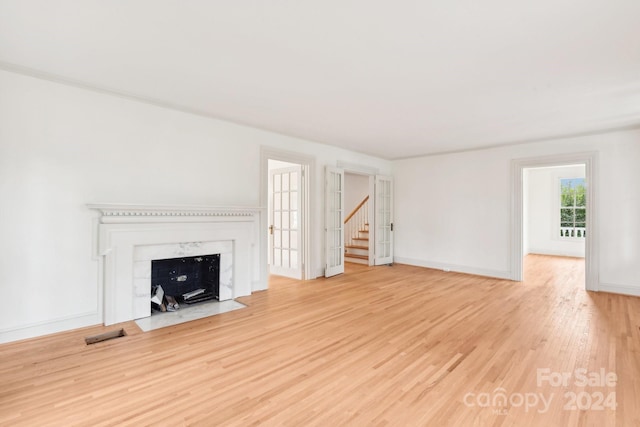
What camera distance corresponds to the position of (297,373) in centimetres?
239

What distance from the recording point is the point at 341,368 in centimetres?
247

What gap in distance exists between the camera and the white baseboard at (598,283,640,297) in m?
4.72

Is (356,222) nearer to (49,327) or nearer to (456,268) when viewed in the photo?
(456,268)

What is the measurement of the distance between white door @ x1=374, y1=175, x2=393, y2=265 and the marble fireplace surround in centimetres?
368

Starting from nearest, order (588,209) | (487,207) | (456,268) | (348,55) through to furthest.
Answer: (348,55)
(588,209)
(487,207)
(456,268)

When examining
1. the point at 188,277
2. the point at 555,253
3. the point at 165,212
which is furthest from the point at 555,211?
the point at 165,212

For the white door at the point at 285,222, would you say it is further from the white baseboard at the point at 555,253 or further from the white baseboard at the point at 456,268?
the white baseboard at the point at 555,253

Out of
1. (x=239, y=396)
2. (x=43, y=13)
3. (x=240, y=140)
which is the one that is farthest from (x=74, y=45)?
(x=239, y=396)

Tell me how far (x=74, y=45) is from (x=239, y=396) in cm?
307

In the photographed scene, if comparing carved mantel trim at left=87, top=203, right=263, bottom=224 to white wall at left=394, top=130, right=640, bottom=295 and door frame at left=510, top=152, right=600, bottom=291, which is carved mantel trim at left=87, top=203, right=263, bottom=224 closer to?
white wall at left=394, top=130, right=640, bottom=295

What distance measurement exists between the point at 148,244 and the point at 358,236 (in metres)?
5.85

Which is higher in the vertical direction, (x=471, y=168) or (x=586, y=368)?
(x=471, y=168)

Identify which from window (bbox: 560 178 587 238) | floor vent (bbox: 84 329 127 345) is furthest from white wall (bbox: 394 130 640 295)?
floor vent (bbox: 84 329 127 345)

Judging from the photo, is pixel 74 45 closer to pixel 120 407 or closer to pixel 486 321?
pixel 120 407
